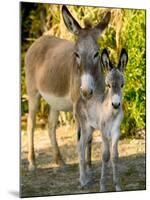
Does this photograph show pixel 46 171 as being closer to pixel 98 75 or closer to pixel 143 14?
pixel 98 75

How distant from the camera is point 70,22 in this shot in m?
4.21

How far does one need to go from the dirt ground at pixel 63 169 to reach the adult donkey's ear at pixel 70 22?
651mm

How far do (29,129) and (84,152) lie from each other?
383 millimetres

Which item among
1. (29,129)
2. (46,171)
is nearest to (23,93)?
(29,129)

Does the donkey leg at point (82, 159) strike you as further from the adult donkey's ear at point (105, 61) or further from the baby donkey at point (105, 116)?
the adult donkey's ear at point (105, 61)

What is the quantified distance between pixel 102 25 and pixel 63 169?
954 millimetres

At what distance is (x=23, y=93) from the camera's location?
4.29 m

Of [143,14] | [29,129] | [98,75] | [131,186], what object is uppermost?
[143,14]

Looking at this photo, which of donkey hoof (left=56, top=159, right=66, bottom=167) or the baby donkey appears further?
donkey hoof (left=56, top=159, right=66, bottom=167)

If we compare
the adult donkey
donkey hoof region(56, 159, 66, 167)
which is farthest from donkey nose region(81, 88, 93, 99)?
donkey hoof region(56, 159, 66, 167)

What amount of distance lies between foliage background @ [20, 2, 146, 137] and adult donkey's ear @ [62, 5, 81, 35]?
0.43 feet

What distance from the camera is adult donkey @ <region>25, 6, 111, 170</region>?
4.10m

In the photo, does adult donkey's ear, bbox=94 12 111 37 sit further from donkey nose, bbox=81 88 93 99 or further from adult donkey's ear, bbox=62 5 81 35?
donkey nose, bbox=81 88 93 99

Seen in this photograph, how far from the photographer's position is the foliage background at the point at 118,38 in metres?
4.34
